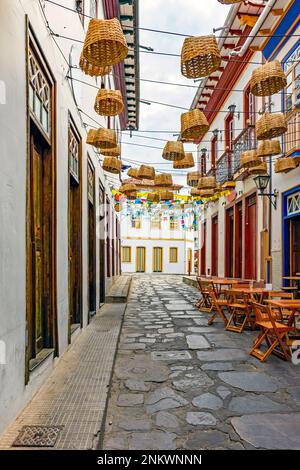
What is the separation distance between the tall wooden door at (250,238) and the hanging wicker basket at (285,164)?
283 centimetres

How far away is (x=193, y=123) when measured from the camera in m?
6.60

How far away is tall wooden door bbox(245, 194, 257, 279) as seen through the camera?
10945 mm

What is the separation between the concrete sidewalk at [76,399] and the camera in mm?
2548

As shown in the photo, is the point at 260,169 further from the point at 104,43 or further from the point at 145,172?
the point at 104,43

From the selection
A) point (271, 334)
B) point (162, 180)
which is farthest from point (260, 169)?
point (271, 334)

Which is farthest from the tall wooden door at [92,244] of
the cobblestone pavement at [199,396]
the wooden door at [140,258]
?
the wooden door at [140,258]

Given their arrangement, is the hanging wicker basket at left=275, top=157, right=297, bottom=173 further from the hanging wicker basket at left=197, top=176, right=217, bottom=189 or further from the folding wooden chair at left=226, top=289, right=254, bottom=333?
the folding wooden chair at left=226, top=289, right=254, bottom=333

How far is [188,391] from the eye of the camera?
3668mm

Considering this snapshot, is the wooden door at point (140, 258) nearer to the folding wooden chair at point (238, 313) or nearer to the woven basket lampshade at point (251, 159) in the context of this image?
the woven basket lampshade at point (251, 159)

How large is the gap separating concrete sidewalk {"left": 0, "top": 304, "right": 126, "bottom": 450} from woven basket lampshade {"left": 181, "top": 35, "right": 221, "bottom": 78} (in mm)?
3636

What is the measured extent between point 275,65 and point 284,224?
430 centimetres

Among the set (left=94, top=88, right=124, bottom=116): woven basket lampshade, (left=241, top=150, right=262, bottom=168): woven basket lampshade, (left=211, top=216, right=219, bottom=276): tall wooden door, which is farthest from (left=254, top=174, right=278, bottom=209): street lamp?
(left=211, top=216, right=219, bottom=276): tall wooden door

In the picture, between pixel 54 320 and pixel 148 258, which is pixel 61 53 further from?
pixel 148 258
